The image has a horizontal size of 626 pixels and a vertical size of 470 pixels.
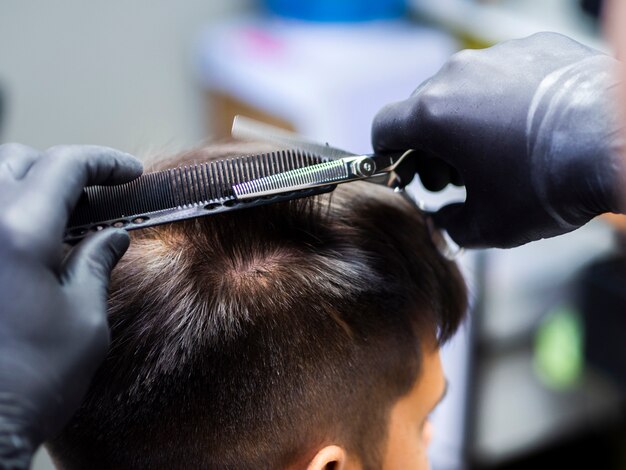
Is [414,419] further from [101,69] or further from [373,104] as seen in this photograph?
[101,69]

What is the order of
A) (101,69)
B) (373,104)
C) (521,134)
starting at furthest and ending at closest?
(101,69)
(373,104)
(521,134)

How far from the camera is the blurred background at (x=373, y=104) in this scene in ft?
7.08

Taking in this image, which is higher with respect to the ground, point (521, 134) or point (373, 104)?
point (521, 134)

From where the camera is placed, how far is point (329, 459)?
860 millimetres

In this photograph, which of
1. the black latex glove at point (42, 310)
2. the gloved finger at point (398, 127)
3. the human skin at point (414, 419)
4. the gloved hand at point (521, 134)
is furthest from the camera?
the human skin at point (414, 419)

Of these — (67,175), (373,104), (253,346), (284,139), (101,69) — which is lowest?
(373,104)

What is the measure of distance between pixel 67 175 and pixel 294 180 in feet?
0.73

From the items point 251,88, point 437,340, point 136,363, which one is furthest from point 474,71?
point 251,88

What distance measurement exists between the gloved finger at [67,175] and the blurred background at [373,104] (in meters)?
1.30

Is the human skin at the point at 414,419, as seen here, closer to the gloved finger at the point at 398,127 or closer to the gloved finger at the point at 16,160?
the gloved finger at the point at 398,127

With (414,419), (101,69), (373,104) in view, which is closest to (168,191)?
(414,419)

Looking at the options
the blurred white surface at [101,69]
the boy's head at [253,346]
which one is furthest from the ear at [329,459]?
the blurred white surface at [101,69]

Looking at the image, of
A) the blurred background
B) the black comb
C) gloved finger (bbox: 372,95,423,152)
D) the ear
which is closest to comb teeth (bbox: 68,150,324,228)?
the black comb

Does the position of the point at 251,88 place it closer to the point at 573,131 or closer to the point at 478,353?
the point at 478,353
